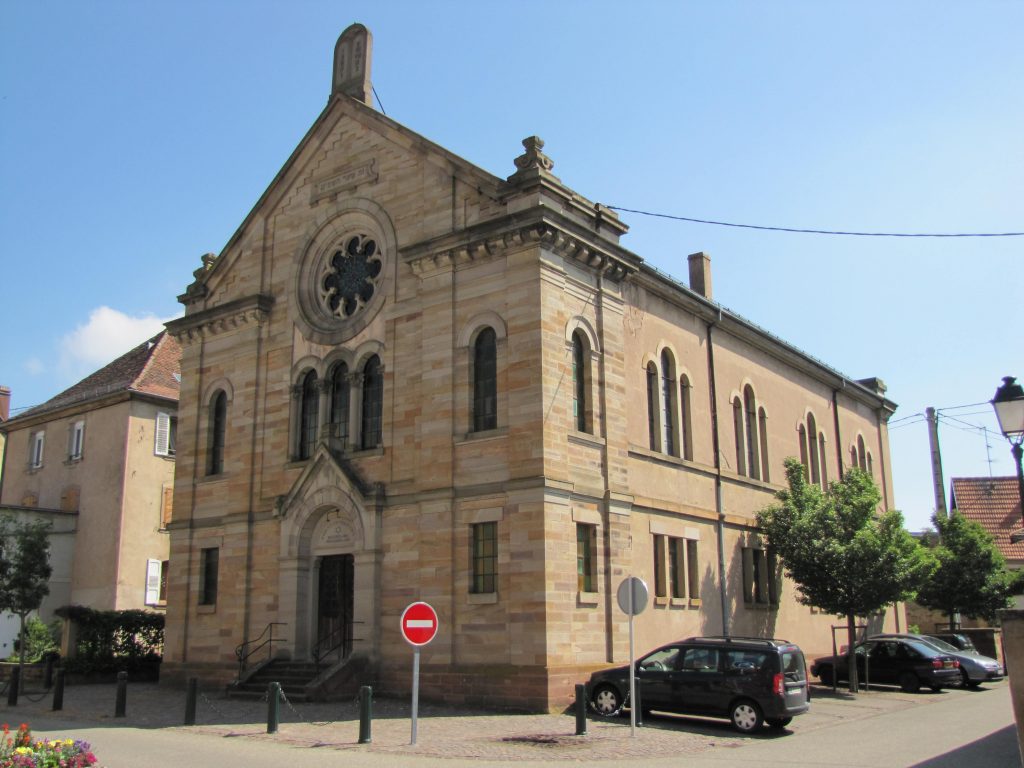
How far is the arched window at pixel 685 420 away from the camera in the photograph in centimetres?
2598

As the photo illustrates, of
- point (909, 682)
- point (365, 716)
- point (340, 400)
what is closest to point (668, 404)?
point (340, 400)

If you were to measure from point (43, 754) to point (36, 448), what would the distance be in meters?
33.8

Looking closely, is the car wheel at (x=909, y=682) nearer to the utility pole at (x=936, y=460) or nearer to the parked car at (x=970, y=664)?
the parked car at (x=970, y=664)

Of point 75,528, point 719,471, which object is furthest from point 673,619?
point 75,528

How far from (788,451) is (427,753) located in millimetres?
20539

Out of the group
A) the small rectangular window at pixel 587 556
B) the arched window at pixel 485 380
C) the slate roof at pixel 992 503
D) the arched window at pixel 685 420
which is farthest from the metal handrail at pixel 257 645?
the slate roof at pixel 992 503

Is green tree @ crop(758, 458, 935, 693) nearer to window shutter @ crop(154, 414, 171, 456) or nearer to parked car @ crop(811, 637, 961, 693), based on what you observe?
parked car @ crop(811, 637, 961, 693)

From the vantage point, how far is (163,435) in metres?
37.6

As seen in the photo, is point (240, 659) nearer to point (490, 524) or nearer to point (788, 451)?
point (490, 524)

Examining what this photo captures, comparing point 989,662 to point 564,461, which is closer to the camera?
point 564,461

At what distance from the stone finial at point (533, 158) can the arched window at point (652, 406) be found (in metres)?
6.04

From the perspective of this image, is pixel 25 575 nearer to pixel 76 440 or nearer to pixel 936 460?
pixel 76 440

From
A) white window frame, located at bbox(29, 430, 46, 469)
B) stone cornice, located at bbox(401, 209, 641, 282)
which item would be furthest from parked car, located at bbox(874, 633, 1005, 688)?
white window frame, located at bbox(29, 430, 46, 469)

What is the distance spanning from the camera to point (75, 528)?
121 ft
